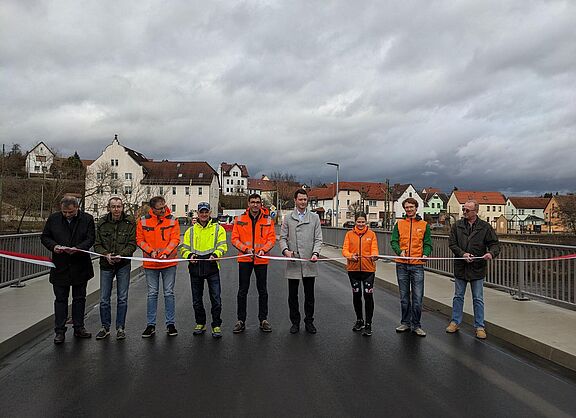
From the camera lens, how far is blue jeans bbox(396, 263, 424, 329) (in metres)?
7.09

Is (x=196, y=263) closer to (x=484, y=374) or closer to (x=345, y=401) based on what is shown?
(x=345, y=401)

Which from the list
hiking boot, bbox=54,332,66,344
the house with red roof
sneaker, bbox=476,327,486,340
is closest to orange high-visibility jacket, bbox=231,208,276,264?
hiking boot, bbox=54,332,66,344

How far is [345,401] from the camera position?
4.40 metres

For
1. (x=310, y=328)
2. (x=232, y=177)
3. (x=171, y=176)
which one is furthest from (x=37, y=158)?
(x=232, y=177)

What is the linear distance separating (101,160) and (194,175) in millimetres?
16050

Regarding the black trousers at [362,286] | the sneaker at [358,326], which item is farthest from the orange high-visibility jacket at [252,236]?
the sneaker at [358,326]

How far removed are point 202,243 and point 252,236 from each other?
2.36 ft

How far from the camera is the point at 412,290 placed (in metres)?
7.15

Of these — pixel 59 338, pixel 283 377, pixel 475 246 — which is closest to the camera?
pixel 283 377

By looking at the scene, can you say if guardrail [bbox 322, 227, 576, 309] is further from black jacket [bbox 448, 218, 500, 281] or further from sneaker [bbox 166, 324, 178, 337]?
sneaker [bbox 166, 324, 178, 337]

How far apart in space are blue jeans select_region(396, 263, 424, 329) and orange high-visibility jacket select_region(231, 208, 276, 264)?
1.96m

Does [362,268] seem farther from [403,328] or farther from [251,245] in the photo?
[251,245]

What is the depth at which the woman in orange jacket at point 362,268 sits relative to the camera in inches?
280

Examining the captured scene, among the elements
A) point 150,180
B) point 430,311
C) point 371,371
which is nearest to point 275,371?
point 371,371
